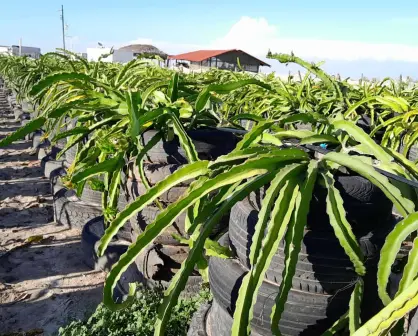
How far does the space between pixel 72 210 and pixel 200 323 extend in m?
2.44

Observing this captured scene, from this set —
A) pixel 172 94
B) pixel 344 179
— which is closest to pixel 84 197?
pixel 172 94

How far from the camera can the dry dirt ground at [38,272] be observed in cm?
273

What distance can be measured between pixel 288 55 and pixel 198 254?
1.59m

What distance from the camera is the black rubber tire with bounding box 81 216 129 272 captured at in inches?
117

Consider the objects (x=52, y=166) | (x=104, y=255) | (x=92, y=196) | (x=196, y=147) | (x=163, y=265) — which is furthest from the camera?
(x=52, y=166)

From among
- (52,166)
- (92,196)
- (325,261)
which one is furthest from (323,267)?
(52,166)

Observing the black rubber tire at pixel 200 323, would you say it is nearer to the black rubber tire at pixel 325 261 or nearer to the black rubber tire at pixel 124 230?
the black rubber tire at pixel 325 261

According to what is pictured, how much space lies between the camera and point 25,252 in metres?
3.73

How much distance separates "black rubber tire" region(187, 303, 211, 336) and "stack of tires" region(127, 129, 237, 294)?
481 millimetres

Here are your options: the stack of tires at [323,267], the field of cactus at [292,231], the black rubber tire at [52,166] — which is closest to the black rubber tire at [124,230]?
the field of cactus at [292,231]

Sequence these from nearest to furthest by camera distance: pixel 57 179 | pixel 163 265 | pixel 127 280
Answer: pixel 163 265, pixel 127 280, pixel 57 179

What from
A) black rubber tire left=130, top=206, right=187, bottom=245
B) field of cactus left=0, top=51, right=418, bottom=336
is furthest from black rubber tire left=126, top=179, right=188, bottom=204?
field of cactus left=0, top=51, right=418, bottom=336

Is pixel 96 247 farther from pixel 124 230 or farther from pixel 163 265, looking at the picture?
pixel 163 265

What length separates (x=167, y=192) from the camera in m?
2.44
